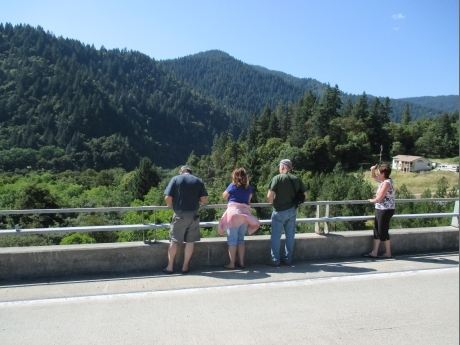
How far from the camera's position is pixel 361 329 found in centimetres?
412

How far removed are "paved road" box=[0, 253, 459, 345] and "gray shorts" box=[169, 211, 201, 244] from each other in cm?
54

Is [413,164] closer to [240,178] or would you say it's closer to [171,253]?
[240,178]

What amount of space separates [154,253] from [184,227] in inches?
26.6

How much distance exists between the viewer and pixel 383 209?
664 cm

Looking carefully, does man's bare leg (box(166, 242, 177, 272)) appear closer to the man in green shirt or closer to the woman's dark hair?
the man in green shirt

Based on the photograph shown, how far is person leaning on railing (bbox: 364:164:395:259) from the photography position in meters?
6.60

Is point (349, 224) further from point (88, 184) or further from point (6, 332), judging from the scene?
point (88, 184)

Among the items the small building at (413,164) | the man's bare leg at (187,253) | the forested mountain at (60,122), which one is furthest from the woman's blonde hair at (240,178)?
the forested mountain at (60,122)

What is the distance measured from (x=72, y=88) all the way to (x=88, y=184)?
3552 inches

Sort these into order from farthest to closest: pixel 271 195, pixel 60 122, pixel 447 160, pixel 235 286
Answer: pixel 60 122
pixel 447 160
pixel 271 195
pixel 235 286

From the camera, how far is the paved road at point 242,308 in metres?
3.94

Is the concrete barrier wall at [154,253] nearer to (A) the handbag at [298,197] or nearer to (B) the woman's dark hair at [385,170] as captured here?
(A) the handbag at [298,197]

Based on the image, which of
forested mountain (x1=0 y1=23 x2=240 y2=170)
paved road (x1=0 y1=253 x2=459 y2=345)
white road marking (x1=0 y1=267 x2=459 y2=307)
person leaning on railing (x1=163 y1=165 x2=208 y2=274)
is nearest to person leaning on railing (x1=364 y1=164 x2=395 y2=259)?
paved road (x1=0 y1=253 x2=459 y2=345)

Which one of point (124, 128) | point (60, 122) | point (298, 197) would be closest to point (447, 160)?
point (298, 197)
